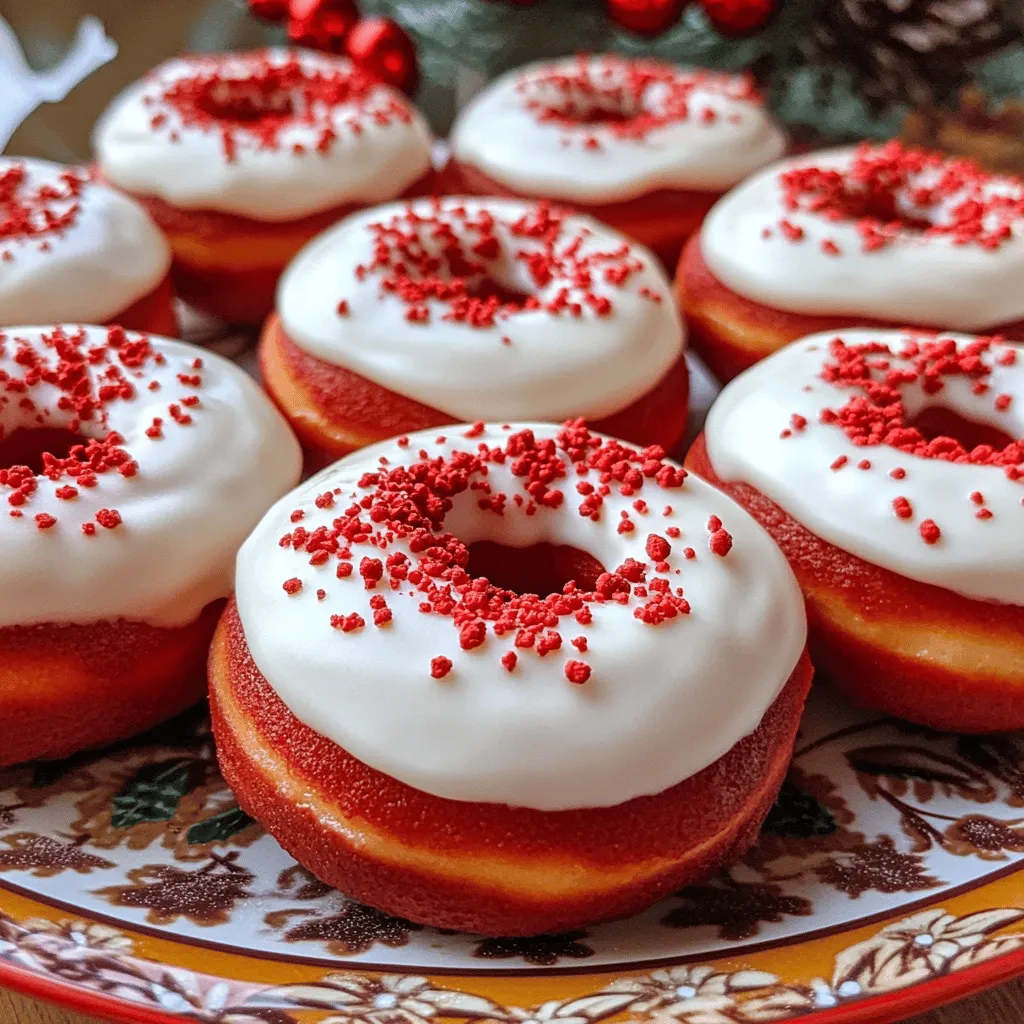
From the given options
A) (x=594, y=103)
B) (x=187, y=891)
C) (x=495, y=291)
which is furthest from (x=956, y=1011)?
(x=594, y=103)

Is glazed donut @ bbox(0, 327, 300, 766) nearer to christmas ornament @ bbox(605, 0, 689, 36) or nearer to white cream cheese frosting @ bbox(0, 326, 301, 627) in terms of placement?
white cream cheese frosting @ bbox(0, 326, 301, 627)

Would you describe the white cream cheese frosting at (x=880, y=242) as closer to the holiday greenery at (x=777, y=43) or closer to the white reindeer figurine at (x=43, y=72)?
the holiday greenery at (x=777, y=43)

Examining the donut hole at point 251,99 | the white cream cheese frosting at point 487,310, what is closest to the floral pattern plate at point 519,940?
the white cream cheese frosting at point 487,310

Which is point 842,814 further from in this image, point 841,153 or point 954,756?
point 841,153

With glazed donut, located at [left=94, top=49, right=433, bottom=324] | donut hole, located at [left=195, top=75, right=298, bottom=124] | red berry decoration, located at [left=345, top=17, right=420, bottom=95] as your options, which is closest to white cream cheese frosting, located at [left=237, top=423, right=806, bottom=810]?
glazed donut, located at [left=94, top=49, right=433, bottom=324]

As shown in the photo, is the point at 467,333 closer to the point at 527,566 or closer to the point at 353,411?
the point at 353,411
